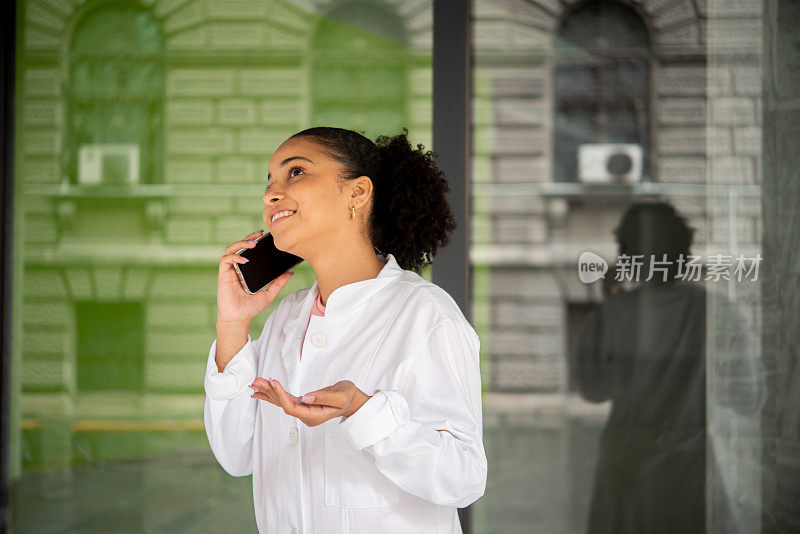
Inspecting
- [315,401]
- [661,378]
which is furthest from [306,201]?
[661,378]

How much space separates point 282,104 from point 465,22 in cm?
85

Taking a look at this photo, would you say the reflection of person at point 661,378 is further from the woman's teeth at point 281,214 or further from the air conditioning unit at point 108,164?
the air conditioning unit at point 108,164

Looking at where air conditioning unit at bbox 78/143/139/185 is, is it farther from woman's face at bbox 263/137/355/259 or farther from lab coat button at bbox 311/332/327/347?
lab coat button at bbox 311/332/327/347

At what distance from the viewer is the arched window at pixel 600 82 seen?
2.78 metres

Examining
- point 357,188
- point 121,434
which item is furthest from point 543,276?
point 121,434

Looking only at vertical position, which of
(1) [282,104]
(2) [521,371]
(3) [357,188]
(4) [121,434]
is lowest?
(4) [121,434]

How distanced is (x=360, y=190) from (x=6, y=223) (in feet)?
7.10

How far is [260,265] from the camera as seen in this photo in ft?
6.12

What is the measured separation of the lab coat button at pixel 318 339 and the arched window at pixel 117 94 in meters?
1.76

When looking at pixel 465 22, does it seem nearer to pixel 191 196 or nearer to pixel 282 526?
pixel 191 196

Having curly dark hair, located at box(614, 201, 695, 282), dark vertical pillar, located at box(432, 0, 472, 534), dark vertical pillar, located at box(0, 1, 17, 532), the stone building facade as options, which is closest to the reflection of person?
curly dark hair, located at box(614, 201, 695, 282)

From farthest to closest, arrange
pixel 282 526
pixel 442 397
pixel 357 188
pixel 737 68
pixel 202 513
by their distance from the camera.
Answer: pixel 202 513 → pixel 737 68 → pixel 357 188 → pixel 282 526 → pixel 442 397

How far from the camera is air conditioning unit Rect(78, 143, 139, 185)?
3.12m

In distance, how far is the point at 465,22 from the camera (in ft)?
9.20
